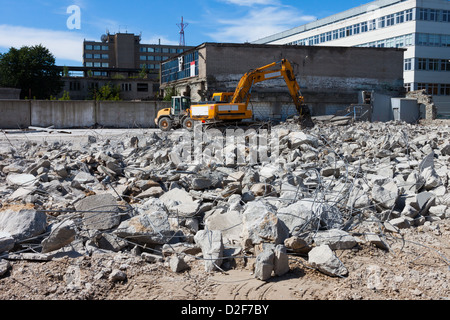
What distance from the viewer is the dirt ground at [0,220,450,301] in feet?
13.1

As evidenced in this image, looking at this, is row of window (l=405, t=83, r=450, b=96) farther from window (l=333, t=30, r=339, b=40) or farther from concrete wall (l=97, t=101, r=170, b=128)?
concrete wall (l=97, t=101, r=170, b=128)

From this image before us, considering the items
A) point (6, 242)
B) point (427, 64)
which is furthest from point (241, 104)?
point (427, 64)

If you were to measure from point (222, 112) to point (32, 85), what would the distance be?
42.5 m

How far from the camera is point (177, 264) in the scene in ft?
14.7

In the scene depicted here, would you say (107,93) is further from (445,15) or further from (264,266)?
(264,266)

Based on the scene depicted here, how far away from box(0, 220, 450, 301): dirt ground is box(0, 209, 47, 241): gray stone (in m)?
0.42

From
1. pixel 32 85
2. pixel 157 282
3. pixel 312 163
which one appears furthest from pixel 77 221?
pixel 32 85

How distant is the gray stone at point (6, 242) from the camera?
4.43 meters

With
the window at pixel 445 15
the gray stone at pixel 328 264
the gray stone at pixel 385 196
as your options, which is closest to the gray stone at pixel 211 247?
the gray stone at pixel 328 264

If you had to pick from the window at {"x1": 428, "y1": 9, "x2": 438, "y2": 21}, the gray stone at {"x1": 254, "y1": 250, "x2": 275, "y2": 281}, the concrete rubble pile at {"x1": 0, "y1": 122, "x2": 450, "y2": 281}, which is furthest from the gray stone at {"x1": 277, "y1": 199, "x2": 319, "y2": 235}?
the window at {"x1": 428, "y1": 9, "x2": 438, "y2": 21}

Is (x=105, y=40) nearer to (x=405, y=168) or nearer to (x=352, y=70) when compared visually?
(x=352, y=70)

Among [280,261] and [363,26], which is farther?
[363,26]

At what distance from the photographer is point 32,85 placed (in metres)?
53.3

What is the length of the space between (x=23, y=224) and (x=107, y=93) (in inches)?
2103
